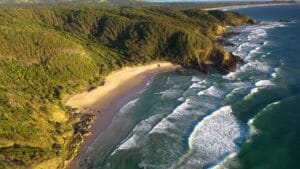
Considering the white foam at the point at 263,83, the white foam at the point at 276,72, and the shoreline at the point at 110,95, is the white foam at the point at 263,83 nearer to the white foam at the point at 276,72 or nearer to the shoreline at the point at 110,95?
A: the white foam at the point at 276,72

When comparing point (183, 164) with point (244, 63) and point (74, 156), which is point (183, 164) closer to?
point (74, 156)

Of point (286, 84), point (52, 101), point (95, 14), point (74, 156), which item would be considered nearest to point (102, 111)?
point (52, 101)

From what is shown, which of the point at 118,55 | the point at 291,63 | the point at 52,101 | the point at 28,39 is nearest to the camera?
the point at 52,101

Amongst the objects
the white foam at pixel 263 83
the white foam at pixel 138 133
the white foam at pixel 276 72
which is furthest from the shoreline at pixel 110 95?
the white foam at pixel 276 72


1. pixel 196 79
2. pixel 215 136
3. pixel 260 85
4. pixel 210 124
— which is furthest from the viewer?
pixel 196 79

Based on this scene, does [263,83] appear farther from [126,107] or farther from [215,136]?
[126,107]

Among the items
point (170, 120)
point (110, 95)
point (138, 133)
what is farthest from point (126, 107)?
point (138, 133)

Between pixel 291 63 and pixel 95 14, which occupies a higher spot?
pixel 95 14
